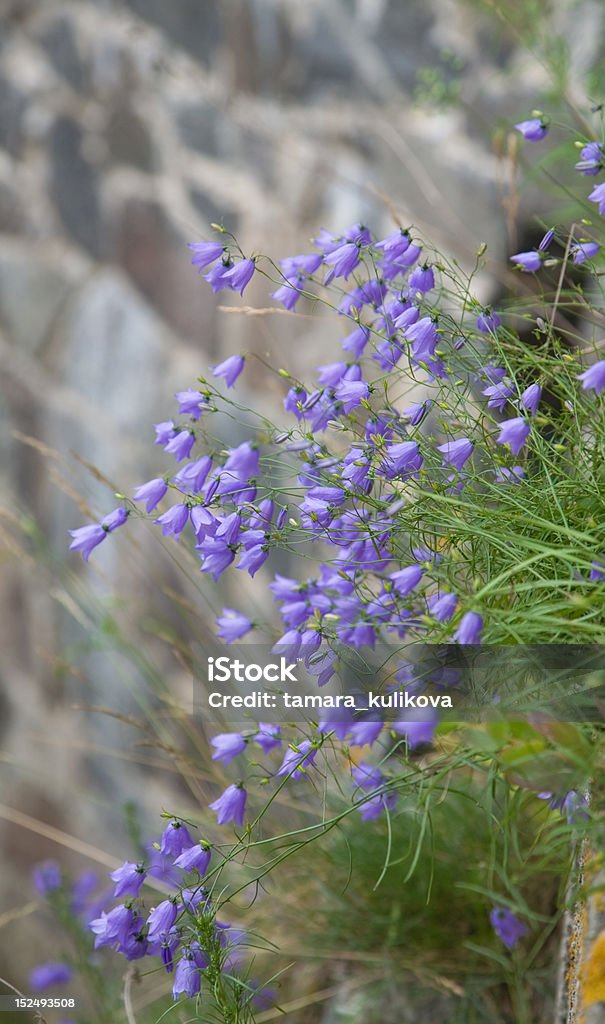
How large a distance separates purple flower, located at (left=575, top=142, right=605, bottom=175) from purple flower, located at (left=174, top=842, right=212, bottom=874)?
2.09 feet

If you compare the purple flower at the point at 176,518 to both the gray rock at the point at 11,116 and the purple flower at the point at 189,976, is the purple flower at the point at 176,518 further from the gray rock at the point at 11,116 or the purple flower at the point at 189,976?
the gray rock at the point at 11,116

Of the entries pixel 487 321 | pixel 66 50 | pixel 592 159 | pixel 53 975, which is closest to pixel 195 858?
pixel 487 321

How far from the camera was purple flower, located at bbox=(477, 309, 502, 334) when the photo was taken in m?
0.81

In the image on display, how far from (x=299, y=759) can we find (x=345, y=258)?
1.52 feet

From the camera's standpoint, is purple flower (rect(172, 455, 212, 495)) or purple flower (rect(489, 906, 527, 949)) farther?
purple flower (rect(489, 906, 527, 949))

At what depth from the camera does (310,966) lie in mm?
1233

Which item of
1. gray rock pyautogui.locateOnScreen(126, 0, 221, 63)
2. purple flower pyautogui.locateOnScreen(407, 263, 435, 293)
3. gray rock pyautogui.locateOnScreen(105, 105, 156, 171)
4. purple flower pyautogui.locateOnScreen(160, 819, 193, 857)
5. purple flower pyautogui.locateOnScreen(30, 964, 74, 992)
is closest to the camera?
purple flower pyautogui.locateOnScreen(160, 819, 193, 857)

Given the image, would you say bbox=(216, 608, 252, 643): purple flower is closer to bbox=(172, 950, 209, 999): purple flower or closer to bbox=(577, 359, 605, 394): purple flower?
bbox=(172, 950, 209, 999): purple flower

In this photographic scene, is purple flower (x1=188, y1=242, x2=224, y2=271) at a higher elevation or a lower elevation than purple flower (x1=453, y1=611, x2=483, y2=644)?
higher

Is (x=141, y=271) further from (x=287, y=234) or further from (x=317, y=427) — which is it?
(x=317, y=427)

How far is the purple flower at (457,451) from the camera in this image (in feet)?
2.47

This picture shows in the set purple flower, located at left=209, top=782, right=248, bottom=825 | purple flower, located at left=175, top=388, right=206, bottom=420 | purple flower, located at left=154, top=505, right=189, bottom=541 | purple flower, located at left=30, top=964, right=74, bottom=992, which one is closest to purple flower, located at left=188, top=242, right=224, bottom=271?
purple flower, located at left=175, top=388, right=206, bottom=420

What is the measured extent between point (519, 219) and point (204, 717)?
1.08 m

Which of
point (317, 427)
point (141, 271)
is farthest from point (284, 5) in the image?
point (317, 427)
